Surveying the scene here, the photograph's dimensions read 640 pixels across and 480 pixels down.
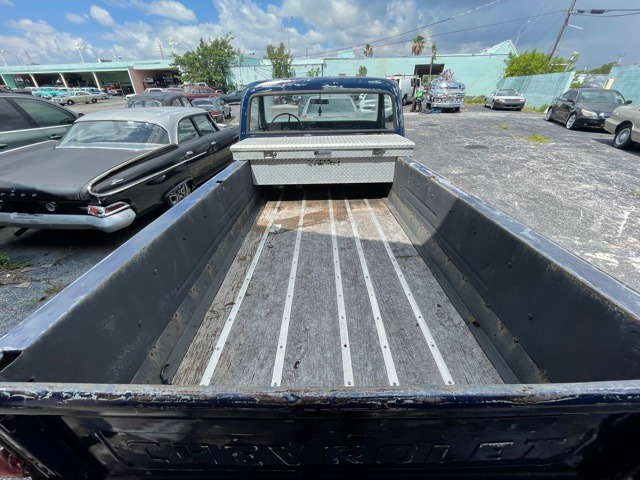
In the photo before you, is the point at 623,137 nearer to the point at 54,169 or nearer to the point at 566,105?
the point at 566,105

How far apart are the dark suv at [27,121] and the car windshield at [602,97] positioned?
18.6 m

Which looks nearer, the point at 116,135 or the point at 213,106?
the point at 116,135

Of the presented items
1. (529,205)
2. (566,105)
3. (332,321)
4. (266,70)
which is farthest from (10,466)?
(266,70)

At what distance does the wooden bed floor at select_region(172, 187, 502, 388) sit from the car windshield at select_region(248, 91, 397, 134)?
219 centimetres

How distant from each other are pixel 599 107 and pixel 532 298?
52.4 ft

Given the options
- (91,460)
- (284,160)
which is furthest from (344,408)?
(284,160)

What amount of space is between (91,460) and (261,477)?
579 millimetres

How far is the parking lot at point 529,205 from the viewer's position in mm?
3684

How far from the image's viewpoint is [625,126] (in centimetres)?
952

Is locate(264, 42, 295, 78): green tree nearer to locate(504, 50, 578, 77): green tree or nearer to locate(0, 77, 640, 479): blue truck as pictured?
locate(504, 50, 578, 77): green tree

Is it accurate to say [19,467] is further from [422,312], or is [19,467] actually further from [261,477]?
[422,312]

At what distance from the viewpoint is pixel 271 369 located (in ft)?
5.87

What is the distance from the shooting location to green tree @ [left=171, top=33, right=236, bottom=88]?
43156 millimetres

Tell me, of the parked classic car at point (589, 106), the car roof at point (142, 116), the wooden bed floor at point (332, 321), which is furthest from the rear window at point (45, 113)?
the parked classic car at point (589, 106)
